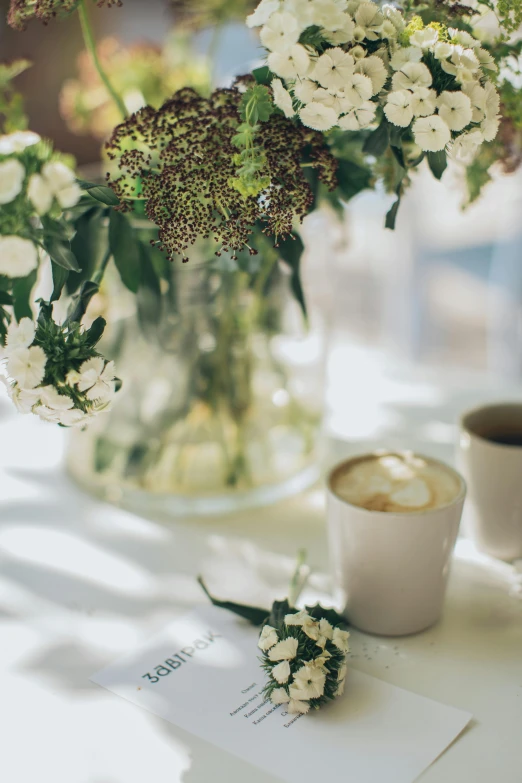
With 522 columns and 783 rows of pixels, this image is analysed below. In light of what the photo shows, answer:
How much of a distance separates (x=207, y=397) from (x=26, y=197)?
423 millimetres

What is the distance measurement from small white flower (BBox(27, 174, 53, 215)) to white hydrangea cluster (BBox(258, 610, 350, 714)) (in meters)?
0.36

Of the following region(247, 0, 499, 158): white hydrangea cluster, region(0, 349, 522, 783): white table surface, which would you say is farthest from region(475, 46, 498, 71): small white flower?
region(0, 349, 522, 783): white table surface

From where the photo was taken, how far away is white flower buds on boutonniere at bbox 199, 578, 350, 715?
60cm

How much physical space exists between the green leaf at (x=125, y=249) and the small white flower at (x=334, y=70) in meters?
0.24

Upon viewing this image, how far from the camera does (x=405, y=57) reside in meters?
0.55

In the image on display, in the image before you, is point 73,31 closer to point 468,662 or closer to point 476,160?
point 476,160

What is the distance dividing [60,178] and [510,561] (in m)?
0.61

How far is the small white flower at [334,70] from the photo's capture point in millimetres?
522

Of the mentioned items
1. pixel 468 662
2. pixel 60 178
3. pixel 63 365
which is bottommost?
pixel 468 662

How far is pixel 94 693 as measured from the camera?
65 centimetres

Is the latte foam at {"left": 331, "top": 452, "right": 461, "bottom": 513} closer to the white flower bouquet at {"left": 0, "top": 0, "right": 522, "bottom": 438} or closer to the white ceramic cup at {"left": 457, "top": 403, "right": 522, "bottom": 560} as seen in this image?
the white ceramic cup at {"left": 457, "top": 403, "right": 522, "bottom": 560}

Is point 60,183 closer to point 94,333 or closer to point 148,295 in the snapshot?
point 94,333

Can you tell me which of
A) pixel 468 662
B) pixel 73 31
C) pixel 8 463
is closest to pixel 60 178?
pixel 468 662

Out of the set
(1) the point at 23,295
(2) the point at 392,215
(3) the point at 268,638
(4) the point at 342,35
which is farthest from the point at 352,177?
(3) the point at 268,638
